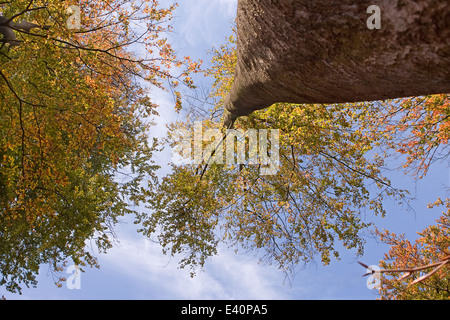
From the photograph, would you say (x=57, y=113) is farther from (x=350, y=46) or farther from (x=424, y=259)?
(x=424, y=259)

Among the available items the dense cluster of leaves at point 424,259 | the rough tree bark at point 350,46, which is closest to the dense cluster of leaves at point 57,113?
the rough tree bark at point 350,46

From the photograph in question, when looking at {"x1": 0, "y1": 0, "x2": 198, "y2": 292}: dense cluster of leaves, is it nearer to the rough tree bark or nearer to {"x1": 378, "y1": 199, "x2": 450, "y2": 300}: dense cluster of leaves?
the rough tree bark

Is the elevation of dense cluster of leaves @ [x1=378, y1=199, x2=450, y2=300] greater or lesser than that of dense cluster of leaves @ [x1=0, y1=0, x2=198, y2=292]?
lesser

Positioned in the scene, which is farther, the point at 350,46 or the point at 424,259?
the point at 424,259

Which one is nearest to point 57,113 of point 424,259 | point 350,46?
point 350,46

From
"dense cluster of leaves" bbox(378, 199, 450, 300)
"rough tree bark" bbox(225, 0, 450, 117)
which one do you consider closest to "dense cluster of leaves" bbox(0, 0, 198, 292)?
"rough tree bark" bbox(225, 0, 450, 117)

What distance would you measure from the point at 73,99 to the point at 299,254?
31.4 ft

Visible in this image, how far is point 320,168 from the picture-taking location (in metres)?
10.5

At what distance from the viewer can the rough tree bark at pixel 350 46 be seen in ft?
5.06

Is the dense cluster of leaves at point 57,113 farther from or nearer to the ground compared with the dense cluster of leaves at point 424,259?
farther from the ground

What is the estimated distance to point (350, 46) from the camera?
6.43ft

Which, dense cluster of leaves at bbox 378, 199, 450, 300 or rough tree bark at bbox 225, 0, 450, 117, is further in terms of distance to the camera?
dense cluster of leaves at bbox 378, 199, 450, 300

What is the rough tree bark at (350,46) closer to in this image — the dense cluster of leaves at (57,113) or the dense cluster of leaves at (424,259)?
the dense cluster of leaves at (57,113)

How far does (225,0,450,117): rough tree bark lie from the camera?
1.54 metres
